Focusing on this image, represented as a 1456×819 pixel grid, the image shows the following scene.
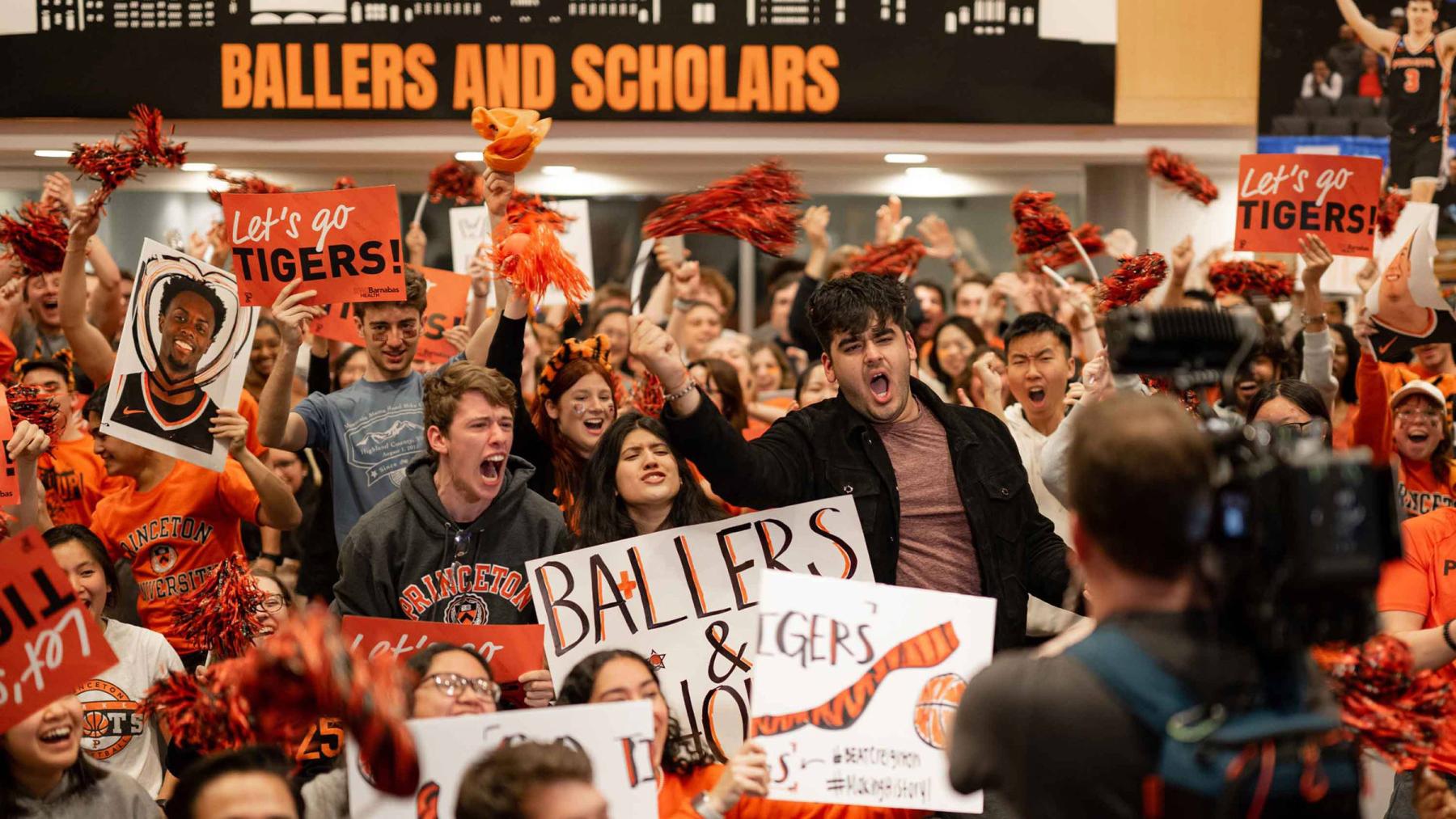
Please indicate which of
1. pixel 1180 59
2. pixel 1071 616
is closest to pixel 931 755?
pixel 1071 616

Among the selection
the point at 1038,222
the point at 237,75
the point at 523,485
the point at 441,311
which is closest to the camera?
the point at 523,485

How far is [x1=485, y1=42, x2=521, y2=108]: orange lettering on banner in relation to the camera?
918cm

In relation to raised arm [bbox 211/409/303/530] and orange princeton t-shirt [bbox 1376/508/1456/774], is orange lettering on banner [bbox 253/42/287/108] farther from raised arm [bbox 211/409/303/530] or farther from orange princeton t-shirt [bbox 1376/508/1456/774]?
orange princeton t-shirt [bbox 1376/508/1456/774]

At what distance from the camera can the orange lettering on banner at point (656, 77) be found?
9.30 meters

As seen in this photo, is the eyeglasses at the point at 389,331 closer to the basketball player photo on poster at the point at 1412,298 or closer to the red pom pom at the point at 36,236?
the red pom pom at the point at 36,236

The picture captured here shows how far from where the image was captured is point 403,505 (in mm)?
4461

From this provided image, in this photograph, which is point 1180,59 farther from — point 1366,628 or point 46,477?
point 1366,628

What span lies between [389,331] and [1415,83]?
6995 millimetres

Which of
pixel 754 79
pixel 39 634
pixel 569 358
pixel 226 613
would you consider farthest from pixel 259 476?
pixel 754 79

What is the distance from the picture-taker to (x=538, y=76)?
30.3ft

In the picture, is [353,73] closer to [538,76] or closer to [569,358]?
[538,76]

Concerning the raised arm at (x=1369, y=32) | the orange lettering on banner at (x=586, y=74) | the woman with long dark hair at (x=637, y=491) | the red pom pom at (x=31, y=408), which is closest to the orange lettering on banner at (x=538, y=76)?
→ the orange lettering on banner at (x=586, y=74)

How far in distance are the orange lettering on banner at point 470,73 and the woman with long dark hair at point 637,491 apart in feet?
16.5

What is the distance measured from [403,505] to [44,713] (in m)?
1.11
